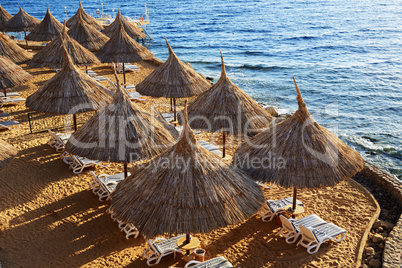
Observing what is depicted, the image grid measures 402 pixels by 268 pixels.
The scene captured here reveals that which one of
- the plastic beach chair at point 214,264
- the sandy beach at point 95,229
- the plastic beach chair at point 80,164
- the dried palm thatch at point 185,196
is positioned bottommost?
the sandy beach at point 95,229

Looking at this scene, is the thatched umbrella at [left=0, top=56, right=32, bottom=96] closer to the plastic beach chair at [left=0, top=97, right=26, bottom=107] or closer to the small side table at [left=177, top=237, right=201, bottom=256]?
the plastic beach chair at [left=0, top=97, right=26, bottom=107]

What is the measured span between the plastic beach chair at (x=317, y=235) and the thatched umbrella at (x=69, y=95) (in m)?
6.39

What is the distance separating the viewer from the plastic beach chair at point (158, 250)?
23.4 feet

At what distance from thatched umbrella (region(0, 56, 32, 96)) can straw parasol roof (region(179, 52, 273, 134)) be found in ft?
23.6

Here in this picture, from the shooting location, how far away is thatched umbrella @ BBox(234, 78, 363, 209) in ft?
24.9

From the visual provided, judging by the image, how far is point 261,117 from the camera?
33.9ft

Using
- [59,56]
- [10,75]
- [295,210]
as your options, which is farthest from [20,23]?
[295,210]

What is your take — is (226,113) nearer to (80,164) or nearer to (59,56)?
(80,164)

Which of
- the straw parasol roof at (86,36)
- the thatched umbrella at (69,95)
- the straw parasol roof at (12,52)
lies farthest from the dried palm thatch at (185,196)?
the straw parasol roof at (86,36)

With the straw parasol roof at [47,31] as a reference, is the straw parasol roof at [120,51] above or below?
below

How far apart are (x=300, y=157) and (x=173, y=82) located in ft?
21.4

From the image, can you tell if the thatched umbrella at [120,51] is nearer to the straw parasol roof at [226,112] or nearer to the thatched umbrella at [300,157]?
the straw parasol roof at [226,112]

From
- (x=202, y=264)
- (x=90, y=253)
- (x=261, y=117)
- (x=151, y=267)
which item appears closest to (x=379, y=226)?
(x=261, y=117)

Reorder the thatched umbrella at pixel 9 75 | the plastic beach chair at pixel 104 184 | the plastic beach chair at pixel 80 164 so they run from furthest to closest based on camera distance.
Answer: the thatched umbrella at pixel 9 75
the plastic beach chair at pixel 80 164
the plastic beach chair at pixel 104 184
